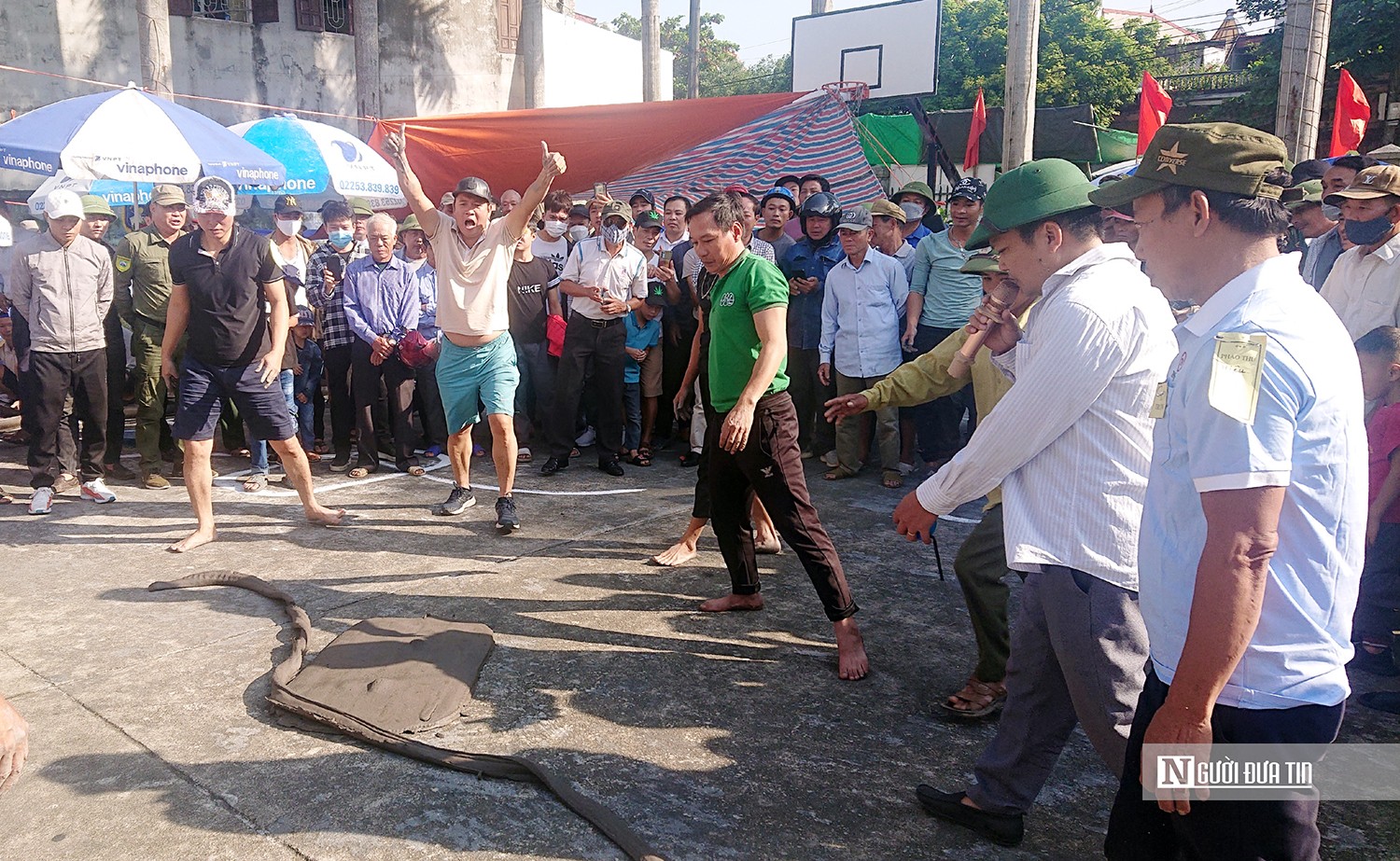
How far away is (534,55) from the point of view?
18750mm

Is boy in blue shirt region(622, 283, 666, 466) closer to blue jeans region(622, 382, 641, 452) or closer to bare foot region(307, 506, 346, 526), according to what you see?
blue jeans region(622, 382, 641, 452)

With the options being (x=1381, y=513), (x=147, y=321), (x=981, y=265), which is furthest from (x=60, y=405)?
(x=1381, y=513)

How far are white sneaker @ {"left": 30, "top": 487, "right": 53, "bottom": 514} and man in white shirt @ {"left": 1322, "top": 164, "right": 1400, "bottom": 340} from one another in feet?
24.6

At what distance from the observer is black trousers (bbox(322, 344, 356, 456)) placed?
768 cm

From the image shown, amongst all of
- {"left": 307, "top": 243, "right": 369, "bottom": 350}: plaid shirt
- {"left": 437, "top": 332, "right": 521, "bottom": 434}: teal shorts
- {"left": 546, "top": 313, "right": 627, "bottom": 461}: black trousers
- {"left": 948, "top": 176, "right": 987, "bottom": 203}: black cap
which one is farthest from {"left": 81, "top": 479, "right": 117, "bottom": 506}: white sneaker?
{"left": 948, "top": 176, "right": 987, "bottom": 203}: black cap

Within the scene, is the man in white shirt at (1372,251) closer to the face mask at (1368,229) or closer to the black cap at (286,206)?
the face mask at (1368,229)

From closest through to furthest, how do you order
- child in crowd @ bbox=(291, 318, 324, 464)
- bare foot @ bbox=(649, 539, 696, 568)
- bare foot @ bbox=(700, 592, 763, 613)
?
1. bare foot @ bbox=(700, 592, 763, 613)
2. bare foot @ bbox=(649, 539, 696, 568)
3. child in crowd @ bbox=(291, 318, 324, 464)

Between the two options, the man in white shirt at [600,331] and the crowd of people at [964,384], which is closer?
the crowd of people at [964,384]

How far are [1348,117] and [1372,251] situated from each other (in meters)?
6.16

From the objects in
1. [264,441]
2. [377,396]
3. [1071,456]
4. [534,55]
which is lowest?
[264,441]

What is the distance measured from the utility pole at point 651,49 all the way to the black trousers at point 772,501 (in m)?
17.1

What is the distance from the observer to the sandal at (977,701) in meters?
3.65

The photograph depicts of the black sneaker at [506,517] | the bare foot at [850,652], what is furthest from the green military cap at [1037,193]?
the black sneaker at [506,517]

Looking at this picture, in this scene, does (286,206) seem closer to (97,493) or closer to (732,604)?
(97,493)
